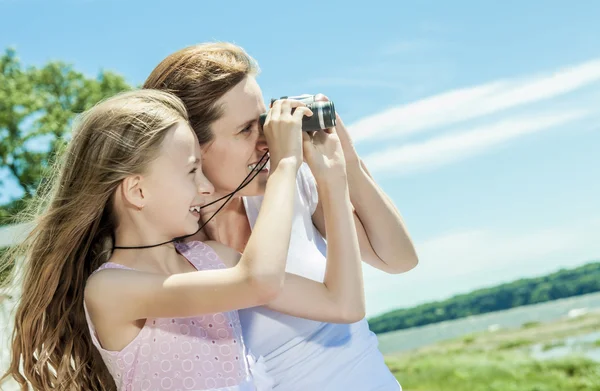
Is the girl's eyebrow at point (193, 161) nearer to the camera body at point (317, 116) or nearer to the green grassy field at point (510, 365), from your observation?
the camera body at point (317, 116)

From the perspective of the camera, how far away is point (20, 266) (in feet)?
7.55

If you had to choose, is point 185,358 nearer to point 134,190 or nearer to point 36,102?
point 134,190

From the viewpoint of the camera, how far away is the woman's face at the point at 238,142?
222 centimetres

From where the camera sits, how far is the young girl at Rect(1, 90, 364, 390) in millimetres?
1960

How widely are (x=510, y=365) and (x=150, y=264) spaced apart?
8363mm

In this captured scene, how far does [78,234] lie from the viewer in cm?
Answer: 211

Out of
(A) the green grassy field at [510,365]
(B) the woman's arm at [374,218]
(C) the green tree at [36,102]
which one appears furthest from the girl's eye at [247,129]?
(C) the green tree at [36,102]

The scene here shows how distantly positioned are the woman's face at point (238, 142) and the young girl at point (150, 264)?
13 centimetres

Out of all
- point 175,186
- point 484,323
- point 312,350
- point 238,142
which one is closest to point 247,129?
point 238,142

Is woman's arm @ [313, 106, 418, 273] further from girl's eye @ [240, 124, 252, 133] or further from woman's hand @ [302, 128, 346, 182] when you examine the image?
girl's eye @ [240, 124, 252, 133]

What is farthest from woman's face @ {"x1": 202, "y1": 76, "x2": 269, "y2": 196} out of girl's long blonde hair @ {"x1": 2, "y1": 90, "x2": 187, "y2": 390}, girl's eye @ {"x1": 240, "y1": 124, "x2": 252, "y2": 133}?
girl's long blonde hair @ {"x1": 2, "y1": 90, "x2": 187, "y2": 390}

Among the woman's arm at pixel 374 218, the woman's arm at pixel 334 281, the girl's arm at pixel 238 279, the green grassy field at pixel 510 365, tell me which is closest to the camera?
the girl's arm at pixel 238 279

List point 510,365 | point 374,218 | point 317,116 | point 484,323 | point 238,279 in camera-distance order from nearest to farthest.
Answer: point 238,279, point 317,116, point 374,218, point 510,365, point 484,323

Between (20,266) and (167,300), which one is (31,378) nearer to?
(20,266)
